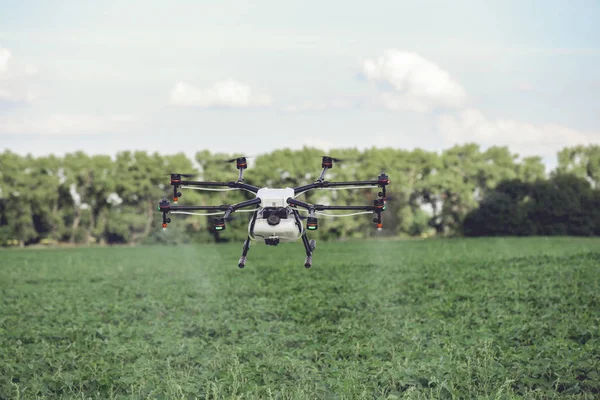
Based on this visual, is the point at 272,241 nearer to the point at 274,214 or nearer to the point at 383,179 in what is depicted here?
the point at 274,214

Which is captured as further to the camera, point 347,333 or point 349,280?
point 349,280

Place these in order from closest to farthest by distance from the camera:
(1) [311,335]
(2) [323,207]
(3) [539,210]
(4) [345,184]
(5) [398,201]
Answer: (4) [345,184] → (2) [323,207] → (1) [311,335] → (5) [398,201] → (3) [539,210]

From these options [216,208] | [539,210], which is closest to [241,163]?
[216,208]

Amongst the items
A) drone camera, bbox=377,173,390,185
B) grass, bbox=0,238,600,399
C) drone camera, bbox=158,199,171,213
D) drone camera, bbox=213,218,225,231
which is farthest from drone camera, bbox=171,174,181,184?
grass, bbox=0,238,600,399

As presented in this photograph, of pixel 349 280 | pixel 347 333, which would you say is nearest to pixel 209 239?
pixel 349 280

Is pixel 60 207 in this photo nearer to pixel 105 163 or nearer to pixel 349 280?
pixel 105 163

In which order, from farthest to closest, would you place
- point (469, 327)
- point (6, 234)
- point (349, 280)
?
point (6, 234)
point (349, 280)
point (469, 327)

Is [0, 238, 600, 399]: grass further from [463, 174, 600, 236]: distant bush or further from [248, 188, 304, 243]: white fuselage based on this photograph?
[463, 174, 600, 236]: distant bush
